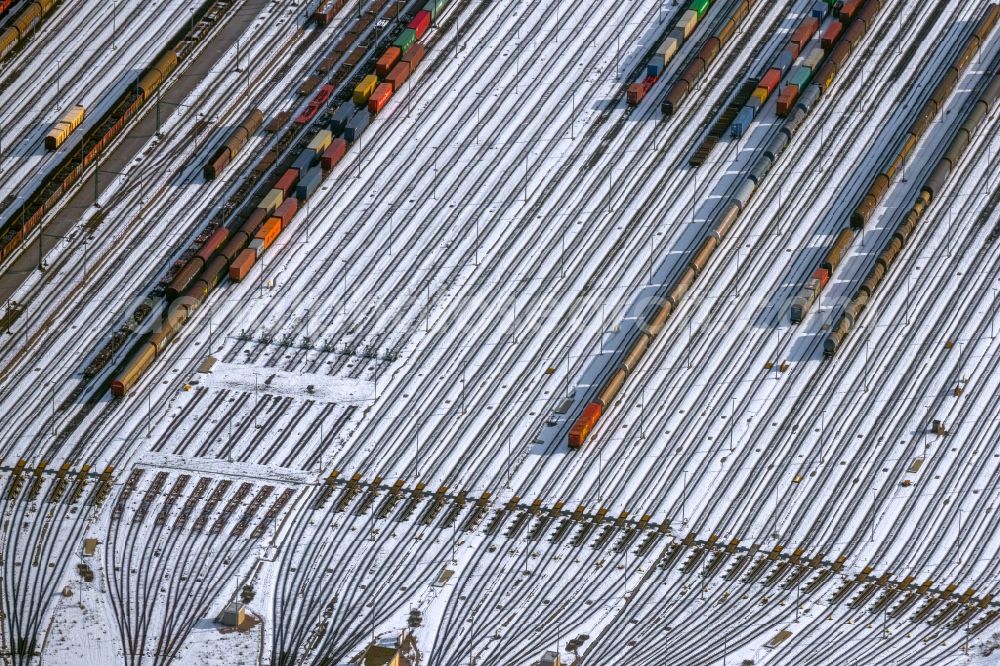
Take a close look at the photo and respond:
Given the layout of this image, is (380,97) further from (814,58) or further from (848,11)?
(848,11)

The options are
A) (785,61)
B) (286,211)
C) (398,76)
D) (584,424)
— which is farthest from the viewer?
(785,61)

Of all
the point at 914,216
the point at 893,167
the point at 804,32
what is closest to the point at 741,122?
the point at 804,32

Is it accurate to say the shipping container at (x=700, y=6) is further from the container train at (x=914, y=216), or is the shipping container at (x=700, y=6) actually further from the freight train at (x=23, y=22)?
the freight train at (x=23, y=22)

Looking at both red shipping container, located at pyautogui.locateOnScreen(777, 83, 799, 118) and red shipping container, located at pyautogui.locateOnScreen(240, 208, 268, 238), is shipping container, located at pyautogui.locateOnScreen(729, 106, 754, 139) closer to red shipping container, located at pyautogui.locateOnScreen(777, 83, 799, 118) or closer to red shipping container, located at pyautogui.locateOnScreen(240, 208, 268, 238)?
red shipping container, located at pyautogui.locateOnScreen(777, 83, 799, 118)

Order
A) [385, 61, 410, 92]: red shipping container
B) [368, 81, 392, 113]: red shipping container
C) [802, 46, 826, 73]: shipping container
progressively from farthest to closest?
[802, 46, 826, 73]: shipping container < [385, 61, 410, 92]: red shipping container < [368, 81, 392, 113]: red shipping container

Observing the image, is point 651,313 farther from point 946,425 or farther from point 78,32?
point 78,32

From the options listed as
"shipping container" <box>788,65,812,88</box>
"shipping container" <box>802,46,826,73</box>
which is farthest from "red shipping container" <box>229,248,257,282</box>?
"shipping container" <box>802,46,826,73</box>

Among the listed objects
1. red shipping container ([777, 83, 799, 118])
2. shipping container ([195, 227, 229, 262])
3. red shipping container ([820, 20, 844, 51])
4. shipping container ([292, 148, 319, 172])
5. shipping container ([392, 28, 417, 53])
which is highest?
red shipping container ([820, 20, 844, 51])

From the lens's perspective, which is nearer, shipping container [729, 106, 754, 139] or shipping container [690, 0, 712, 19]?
shipping container [729, 106, 754, 139]
